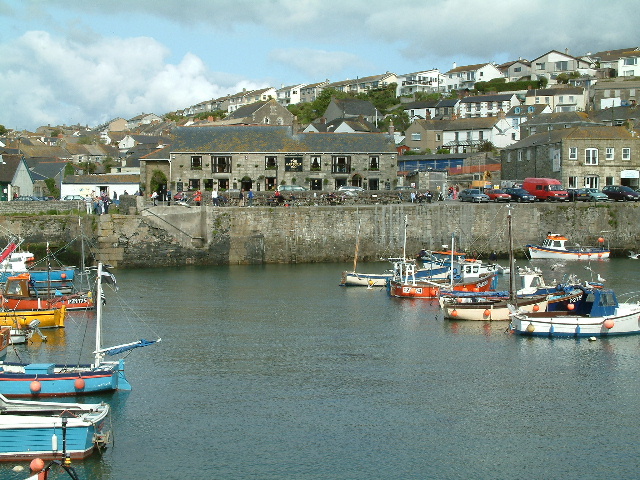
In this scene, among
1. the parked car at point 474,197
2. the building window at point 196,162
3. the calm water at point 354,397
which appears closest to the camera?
the calm water at point 354,397

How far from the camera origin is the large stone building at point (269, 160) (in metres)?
56.2

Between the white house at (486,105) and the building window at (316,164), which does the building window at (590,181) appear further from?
the white house at (486,105)

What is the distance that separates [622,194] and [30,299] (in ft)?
121

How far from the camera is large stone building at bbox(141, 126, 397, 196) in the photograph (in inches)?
2213

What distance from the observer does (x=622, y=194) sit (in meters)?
53.7

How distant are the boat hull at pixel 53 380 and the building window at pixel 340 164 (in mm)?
36966

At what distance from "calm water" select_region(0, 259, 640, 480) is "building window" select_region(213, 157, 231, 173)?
2145 cm

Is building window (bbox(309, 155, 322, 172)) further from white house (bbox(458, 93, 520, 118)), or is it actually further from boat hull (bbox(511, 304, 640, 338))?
white house (bbox(458, 93, 520, 118))

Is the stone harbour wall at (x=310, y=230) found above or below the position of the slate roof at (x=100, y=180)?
below

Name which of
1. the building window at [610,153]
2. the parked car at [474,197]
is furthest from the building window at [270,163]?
the building window at [610,153]

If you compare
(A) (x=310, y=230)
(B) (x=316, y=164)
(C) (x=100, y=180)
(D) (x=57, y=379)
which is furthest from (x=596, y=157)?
(D) (x=57, y=379)

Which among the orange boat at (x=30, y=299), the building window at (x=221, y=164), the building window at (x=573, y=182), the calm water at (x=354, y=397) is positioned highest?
the building window at (x=221, y=164)

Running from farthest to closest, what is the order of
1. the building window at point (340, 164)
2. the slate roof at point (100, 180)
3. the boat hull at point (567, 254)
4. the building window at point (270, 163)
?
1. the slate roof at point (100, 180)
2. the building window at point (340, 164)
3. the building window at point (270, 163)
4. the boat hull at point (567, 254)

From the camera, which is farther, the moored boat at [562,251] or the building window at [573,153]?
the building window at [573,153]
